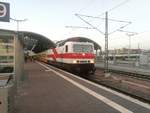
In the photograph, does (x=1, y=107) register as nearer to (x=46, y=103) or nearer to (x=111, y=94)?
(x=46, y=103)

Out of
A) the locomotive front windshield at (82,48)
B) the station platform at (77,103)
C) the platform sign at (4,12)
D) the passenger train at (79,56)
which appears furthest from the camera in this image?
the locomotive front windshield at (82,48)

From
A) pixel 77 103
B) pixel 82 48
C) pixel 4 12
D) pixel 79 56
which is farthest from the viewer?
pixel 82 48

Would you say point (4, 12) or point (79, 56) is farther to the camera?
point (79, 56)

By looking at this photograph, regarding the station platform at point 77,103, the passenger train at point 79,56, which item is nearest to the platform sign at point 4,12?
the station platform at point 77,103

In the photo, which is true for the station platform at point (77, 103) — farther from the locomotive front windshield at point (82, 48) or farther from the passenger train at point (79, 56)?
the locomotive front windshield at point (82, 48)

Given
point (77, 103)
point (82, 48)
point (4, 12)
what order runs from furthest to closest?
point (82, 48), point (4, 12), point (77, 103)

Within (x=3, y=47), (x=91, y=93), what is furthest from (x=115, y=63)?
(x=91, y=93)

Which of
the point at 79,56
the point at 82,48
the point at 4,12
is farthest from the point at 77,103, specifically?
the point at 82,48

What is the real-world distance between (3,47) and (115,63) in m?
28.0

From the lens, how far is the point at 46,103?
32.7ft

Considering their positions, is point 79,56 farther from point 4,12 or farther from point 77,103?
point 77,103

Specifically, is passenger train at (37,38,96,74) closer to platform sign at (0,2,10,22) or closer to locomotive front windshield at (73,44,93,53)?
locomotive front windshield at (73,44,93,53)

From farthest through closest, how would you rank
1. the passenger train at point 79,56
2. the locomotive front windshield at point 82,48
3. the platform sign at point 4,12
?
1. the locomotive front windshield at point 82,48
2. the passenger train at point 79,56
3. the platform sign at point 4,12

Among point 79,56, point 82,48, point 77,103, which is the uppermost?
point 82,48
